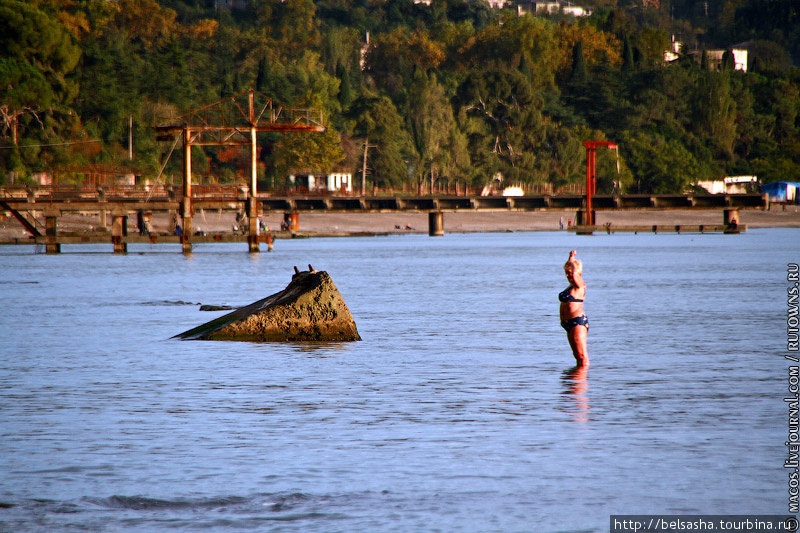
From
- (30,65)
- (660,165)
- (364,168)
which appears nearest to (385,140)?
(364,168)

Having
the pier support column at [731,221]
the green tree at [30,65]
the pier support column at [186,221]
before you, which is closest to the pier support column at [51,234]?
the pier support column at [186,221]

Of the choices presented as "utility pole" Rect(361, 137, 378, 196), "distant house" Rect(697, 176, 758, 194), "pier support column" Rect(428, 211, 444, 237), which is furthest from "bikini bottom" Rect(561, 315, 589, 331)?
"distant house" Rect(697, 176, 758, 194)

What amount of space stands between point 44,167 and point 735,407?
96.2 m

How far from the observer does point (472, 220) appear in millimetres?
150500

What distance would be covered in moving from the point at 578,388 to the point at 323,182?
398 ft

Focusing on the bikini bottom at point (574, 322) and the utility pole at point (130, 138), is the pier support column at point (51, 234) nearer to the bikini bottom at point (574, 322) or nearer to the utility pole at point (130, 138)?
the utility pole at point (130, 138)

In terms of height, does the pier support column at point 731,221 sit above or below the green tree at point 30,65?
below

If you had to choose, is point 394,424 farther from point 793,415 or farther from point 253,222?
point 253,222

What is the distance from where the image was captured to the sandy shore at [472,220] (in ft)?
432

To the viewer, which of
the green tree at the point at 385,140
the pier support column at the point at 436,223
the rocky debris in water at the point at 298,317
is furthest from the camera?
the green tree at the point at 385,140

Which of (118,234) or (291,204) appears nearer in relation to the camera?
(118,234)

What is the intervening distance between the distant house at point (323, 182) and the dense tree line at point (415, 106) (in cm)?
157

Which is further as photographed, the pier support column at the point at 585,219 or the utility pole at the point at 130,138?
the pier support column at the point at 585,219

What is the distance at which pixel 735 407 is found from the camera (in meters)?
14.6
